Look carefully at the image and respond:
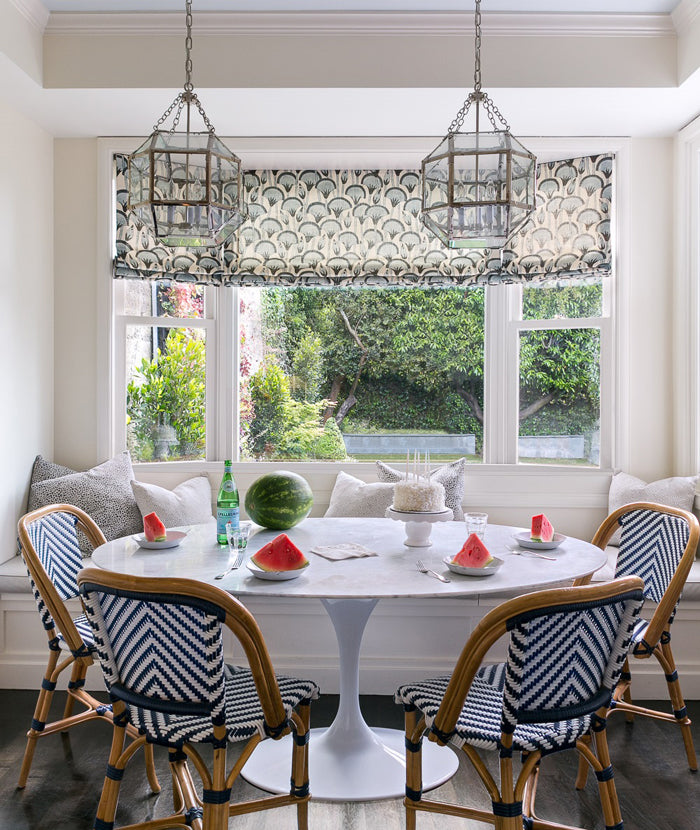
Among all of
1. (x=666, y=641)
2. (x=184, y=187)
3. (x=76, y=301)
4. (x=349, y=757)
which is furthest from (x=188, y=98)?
(x=666, y=641)

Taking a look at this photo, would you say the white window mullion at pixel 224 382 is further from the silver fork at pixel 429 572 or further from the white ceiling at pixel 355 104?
the silver fork at pixel 429 572

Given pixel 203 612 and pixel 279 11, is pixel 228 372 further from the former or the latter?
pixel 203 612

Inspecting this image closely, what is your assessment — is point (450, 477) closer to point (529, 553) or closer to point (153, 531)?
point (529, 553)

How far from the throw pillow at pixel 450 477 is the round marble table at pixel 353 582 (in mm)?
818

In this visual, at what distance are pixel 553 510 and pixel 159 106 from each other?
2.74m

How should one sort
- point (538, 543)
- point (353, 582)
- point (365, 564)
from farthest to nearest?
point (538, 543) < point (365, 564) < point (353, 582)

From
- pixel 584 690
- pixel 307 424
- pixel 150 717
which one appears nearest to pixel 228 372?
pixel 307 424

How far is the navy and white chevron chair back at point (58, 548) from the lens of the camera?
2411mm

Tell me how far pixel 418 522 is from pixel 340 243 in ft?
6.64

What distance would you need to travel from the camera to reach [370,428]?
13.3 feet

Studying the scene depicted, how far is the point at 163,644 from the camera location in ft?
5.40

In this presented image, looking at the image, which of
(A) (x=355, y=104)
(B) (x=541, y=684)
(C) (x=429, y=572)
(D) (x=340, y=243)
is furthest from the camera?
(D) (x=340, y=243)

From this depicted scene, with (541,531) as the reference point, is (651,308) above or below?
above

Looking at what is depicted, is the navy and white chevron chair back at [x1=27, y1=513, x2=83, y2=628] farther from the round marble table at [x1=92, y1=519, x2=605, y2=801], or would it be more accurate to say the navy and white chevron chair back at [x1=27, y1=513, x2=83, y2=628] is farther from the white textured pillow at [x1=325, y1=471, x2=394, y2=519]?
the white textured pillow at [x1=325, y1=471, x2=394, y2=519]
